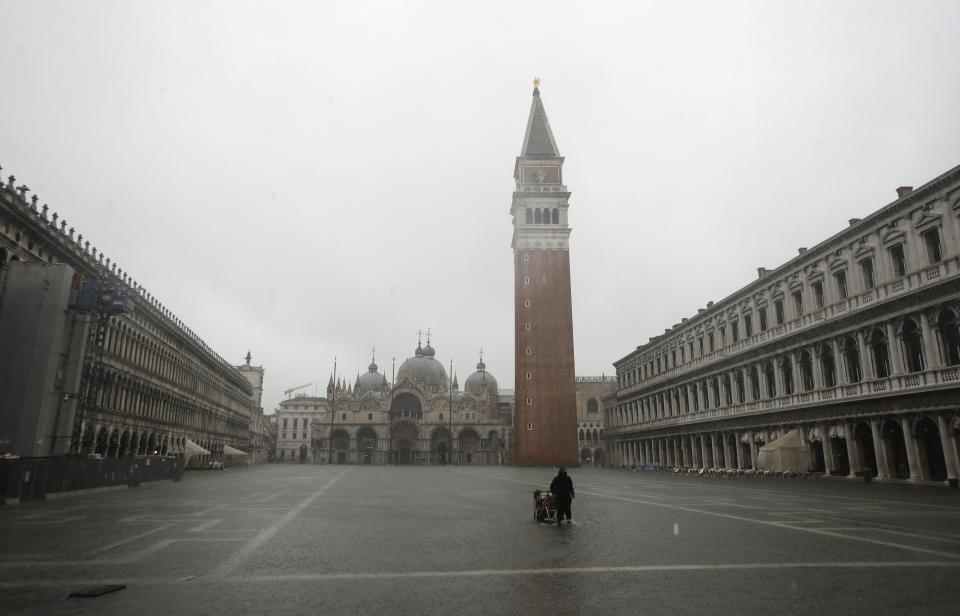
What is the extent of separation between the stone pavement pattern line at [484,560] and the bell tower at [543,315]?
168 ft

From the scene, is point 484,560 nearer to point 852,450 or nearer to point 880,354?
point 880,354

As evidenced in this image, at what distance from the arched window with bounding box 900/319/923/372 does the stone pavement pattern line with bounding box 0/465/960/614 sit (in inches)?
539

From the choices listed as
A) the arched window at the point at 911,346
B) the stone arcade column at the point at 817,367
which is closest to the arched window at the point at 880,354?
the arched window at the point at 911,346

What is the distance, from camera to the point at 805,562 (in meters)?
8.82

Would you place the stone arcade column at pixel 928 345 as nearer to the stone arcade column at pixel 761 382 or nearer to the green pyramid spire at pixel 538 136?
the stone arcade column at pixel 761 382

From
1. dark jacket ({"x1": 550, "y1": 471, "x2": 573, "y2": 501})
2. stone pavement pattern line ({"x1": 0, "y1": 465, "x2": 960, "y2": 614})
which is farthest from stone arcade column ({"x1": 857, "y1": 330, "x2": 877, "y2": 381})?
dark jacket ({"x1": 550, "y1": 471, "x2": 573, "y2": 501})

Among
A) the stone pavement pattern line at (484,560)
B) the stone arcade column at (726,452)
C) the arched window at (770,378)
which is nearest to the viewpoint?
the stone pavement pattern line at (484,560)

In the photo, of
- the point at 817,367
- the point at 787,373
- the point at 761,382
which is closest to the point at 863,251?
the point at 817,367

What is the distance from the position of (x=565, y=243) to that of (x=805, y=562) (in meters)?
64.4

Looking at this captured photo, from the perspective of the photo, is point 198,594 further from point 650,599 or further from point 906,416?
point 906,416

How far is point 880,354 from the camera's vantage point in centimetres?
3011

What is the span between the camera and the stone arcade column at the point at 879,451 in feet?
96.2

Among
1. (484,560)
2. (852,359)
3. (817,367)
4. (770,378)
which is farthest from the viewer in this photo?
(770,378)

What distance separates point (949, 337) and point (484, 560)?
1040 inches
